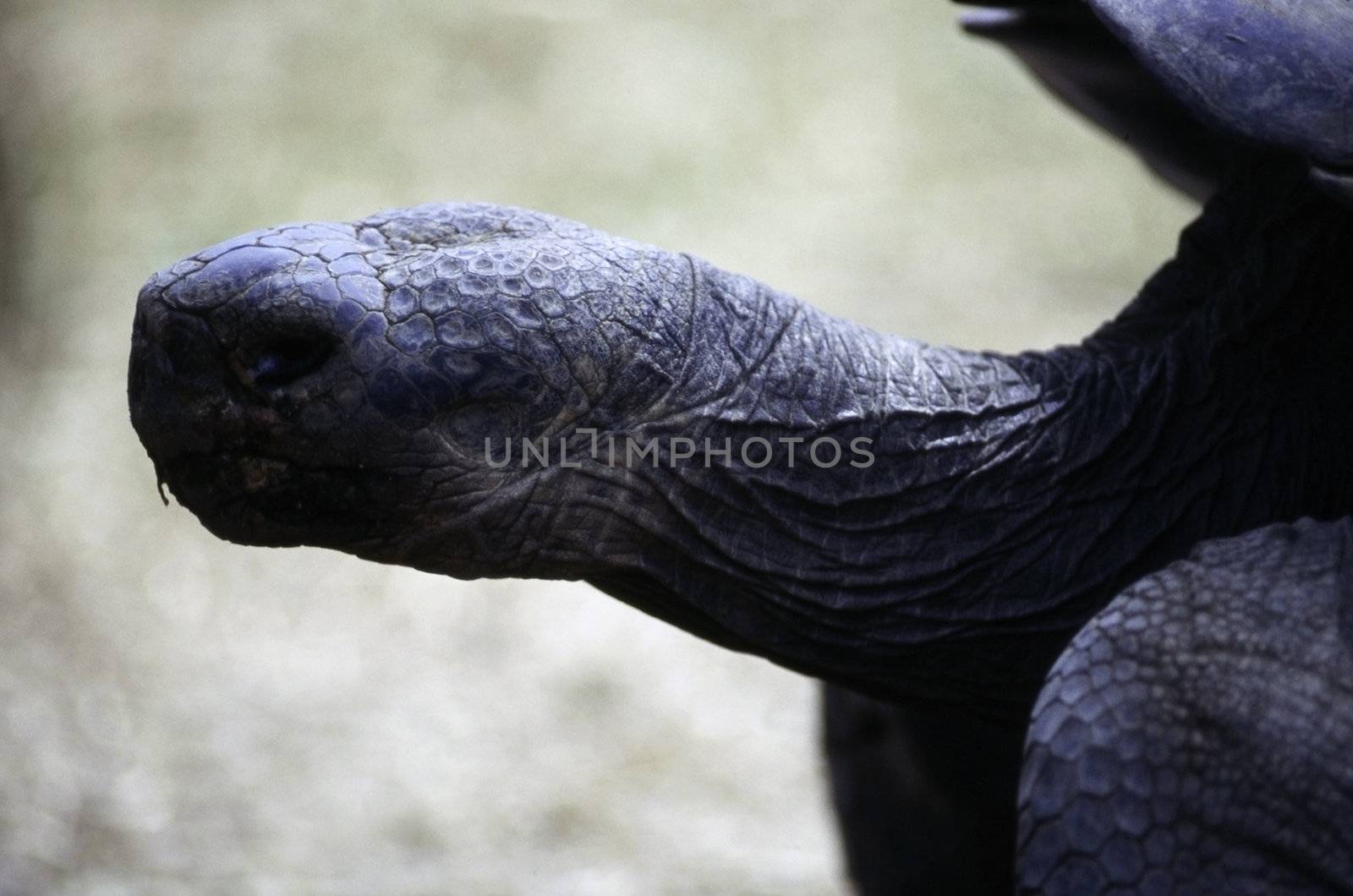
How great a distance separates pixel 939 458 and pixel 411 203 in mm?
4500

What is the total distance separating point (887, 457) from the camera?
1696 millimetres

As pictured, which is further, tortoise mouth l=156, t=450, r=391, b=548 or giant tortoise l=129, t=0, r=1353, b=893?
tortoise mouth l=156, t=450, r=391, b=548

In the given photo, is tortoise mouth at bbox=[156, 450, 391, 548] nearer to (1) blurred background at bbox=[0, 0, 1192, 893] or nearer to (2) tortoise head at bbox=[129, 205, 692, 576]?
(2) tortoise head at bbox=[129, 205, 692, 576]

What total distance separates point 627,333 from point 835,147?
225 inches

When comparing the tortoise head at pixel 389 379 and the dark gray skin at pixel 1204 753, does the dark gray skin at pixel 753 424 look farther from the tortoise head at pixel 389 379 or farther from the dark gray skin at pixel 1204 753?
the dark gray skin at pixel 1204 753

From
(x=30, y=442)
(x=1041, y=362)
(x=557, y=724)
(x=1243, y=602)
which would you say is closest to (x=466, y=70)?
(x=30, y=442)

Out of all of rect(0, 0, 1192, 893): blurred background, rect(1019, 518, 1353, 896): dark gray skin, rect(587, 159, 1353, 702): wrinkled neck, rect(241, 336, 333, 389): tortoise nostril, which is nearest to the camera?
rect(1019, 518, 1353, 896): dark gray skin

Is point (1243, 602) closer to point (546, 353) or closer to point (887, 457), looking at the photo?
point (887, 457)

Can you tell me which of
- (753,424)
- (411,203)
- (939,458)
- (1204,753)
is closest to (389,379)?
(753,424)

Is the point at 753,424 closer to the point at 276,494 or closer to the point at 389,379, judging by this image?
the point at 389,379

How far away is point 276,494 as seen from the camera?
1.50m

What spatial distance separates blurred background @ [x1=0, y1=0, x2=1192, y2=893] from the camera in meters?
3.18

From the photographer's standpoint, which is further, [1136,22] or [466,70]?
[466,70]

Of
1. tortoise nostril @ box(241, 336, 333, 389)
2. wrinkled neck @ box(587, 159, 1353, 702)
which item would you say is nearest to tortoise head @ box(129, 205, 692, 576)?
tortoise nostril @ box(241, 336, 333, 389)
